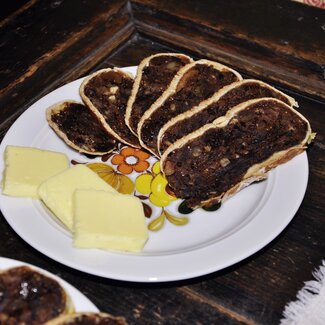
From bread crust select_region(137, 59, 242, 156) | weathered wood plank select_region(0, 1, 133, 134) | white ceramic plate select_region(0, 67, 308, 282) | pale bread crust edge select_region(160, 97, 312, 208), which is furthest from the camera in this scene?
weathered wood plank select_region(0, 1, 133, 134)

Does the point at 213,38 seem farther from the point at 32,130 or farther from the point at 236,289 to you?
the point at 236,289

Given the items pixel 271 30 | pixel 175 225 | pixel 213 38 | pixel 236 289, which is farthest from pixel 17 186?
pixel 271 30

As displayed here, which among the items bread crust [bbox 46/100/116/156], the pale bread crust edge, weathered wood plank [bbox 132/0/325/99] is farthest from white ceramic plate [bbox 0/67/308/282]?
weathered wood plank [bbox 132/0/325/99]

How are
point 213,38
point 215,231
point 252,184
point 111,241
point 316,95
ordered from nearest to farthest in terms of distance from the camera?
point 111,241, point 215,231, point 252,184, point 316,95, point 213,38

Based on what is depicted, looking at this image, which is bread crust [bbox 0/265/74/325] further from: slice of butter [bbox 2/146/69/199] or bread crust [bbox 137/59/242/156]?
bread crust [bbox 137/59/242/156]

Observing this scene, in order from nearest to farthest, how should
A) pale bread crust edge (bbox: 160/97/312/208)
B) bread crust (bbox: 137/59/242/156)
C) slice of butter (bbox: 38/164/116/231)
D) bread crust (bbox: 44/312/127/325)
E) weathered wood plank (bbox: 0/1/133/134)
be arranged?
bread crust (bbox: 44/312/127/325)
slice of butter (bbox: 38/164/116/231)
pale bread crust edge (bbox: 160/97/312/208)
bread crust (bbox: 137/59/242/156)
weathered wood plank (bbox: 0/1/133/134)
